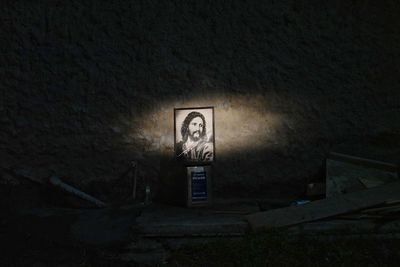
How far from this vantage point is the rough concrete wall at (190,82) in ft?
12.7

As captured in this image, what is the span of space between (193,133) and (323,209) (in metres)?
1.20

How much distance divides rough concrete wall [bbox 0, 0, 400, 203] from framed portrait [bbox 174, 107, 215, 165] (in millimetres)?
82

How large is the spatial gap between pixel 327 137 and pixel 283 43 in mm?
862

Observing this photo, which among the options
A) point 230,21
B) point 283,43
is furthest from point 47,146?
point 283,43

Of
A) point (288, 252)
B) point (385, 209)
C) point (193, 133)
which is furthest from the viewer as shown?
point (193, 133)

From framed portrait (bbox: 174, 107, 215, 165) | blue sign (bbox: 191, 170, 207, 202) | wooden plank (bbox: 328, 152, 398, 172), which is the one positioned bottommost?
blue sign (bbox: 191, 170, 207, 202)

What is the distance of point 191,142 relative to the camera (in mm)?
3941

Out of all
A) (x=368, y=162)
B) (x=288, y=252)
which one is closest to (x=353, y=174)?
(x=368, y=162)

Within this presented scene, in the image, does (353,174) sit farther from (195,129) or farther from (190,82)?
(190,82)

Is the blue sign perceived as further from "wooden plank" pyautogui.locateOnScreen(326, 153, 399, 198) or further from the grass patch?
"wooden plank" pyautogui.locateOnScreen(326, 153, 399, 198)

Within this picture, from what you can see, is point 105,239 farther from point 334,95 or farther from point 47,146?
point 334,95

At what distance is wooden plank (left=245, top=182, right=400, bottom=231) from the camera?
3275 mm

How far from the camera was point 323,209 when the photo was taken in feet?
11.1

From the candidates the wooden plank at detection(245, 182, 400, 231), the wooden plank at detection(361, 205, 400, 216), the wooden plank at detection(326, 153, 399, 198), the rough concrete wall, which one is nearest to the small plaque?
the rough concrete wall
